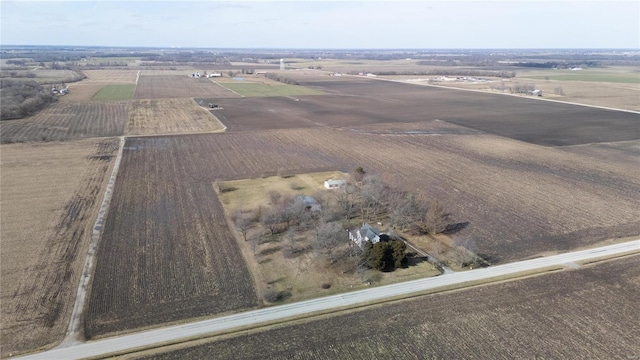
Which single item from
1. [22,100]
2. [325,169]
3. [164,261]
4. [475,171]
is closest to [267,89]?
[22,100]

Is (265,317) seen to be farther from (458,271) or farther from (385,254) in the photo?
(458,271)

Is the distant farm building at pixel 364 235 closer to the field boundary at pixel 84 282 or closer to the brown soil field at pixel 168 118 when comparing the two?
the field boundary at pixel 84 282

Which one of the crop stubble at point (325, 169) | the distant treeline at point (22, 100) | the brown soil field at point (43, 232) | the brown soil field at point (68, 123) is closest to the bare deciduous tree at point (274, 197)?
the crop stubble at point (325, 169)

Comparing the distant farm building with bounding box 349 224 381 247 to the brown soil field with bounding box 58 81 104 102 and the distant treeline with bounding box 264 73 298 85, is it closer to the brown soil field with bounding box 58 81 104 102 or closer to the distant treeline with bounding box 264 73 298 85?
the brown soil field with bounding box 58 81 104 102

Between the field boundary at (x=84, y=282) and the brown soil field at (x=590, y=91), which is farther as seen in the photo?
the brown soil field at (x=590, y=91)

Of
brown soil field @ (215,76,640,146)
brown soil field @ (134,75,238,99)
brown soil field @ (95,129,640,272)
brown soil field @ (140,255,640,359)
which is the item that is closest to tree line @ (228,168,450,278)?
brown soil field @ (95,129,640,272)

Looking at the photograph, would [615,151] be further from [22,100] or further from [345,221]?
[22,100]
